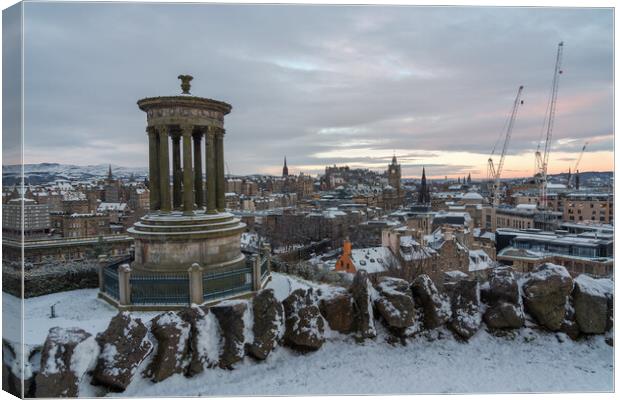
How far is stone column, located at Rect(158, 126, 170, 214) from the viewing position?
11227 millimetres

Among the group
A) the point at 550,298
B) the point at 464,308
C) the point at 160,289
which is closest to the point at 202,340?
the point at 464,308

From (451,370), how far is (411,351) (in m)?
0.66

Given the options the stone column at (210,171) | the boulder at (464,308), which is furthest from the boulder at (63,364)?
the stone column at (210,171)

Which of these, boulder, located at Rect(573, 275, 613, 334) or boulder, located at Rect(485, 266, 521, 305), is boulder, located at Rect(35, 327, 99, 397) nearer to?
boulder, located at Rect(485, 266, 521, 305)

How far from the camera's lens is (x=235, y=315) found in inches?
239

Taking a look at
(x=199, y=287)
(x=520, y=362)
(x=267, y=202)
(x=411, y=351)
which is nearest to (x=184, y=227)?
(x=199, y=287)

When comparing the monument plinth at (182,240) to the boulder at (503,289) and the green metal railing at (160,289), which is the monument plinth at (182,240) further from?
the boulder at (503,289)

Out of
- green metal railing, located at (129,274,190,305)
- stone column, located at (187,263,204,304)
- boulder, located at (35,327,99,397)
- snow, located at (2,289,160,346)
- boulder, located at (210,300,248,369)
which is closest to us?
boulder, located at (35,327,99,397)

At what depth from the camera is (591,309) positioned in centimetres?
678

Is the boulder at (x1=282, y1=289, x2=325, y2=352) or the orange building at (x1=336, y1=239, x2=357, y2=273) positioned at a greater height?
the boulder at (x1=282, y1=289, x2=325, y2=352)

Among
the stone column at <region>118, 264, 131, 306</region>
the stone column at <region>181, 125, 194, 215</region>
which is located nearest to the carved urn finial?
the stone column at <region>181, 125, 194, 215</region>

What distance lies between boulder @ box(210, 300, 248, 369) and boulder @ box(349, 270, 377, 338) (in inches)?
74.8

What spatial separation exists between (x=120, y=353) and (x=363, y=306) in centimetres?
377

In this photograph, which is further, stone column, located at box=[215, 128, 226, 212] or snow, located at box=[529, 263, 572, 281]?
stone column, located at box=[215, 128, 226, 212]
